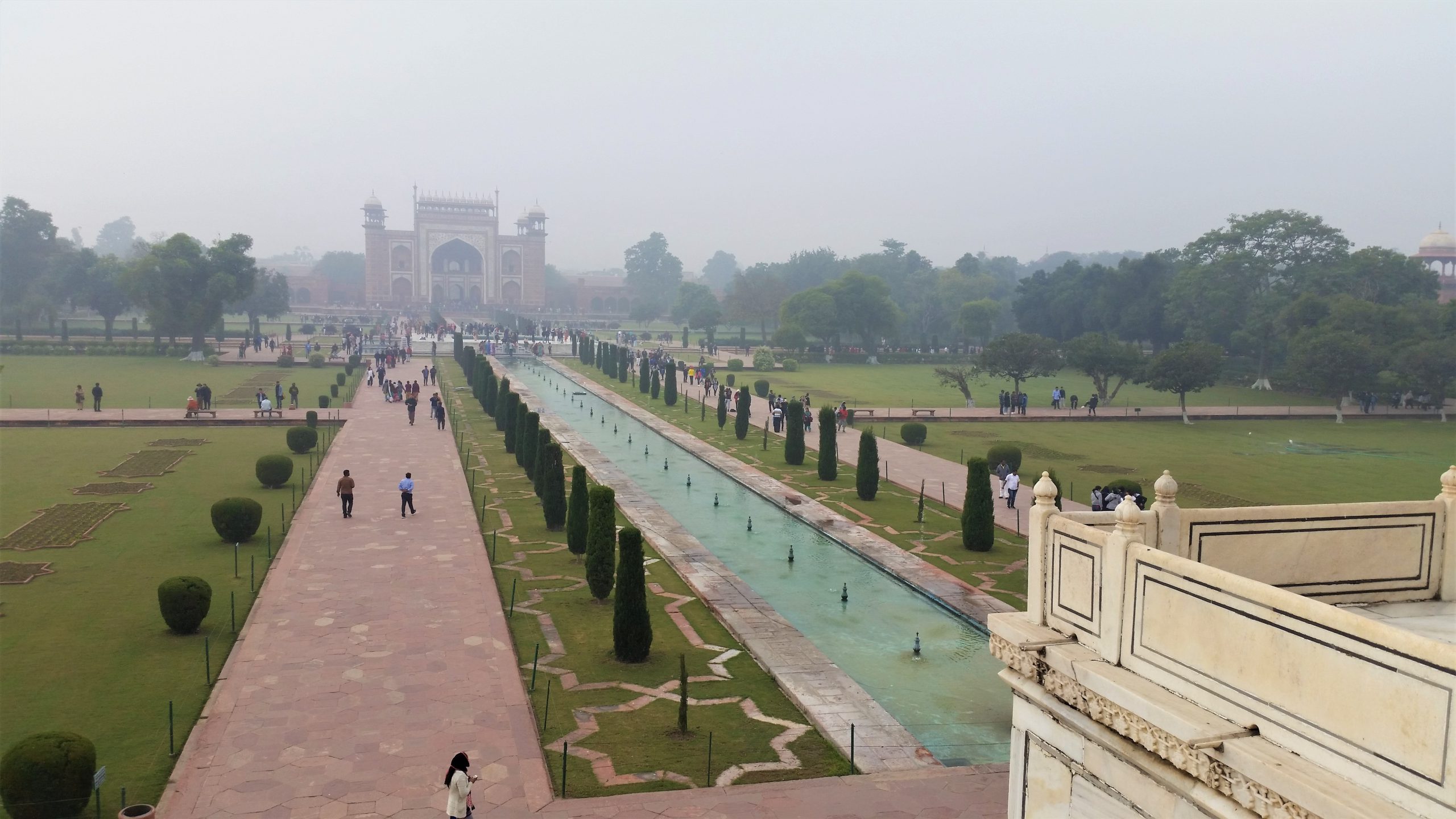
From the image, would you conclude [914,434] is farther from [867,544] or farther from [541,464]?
[541,464]

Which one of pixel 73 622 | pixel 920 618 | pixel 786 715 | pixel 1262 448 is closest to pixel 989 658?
pixel 920 618

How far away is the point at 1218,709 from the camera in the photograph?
143 inches

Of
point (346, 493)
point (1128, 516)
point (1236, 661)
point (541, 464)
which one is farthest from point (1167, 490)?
point (346, 493)

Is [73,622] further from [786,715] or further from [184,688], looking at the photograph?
[786,715]

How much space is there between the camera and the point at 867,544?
14953 mm

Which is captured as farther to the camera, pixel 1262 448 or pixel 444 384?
pixel 444 384

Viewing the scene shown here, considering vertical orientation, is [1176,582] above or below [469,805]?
above

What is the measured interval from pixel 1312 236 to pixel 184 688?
157ft

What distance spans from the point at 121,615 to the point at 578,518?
5052 mm

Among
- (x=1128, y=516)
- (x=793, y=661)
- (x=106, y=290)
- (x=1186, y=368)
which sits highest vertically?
(x=106, y=290)

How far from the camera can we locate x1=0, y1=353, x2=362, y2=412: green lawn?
29516mm

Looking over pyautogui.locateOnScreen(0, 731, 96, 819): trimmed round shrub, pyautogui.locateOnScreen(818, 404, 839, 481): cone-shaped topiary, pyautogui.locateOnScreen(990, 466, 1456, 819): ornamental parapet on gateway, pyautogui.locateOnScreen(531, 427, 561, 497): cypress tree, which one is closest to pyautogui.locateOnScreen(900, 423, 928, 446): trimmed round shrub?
pyautogui.locateOnScreen(818, 404, 839, 481): cone-shaped topiary

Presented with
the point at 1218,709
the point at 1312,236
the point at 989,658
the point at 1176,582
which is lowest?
the point at 989,658

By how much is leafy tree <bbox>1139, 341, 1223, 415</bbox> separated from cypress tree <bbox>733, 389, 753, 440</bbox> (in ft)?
43.1
